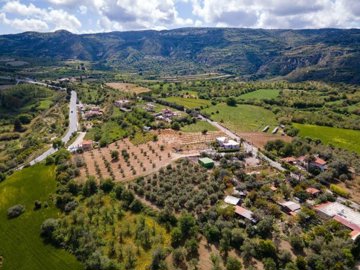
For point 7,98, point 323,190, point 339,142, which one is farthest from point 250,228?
point 7,98

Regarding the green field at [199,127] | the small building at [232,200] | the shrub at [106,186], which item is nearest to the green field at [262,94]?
the green field at [199,127]

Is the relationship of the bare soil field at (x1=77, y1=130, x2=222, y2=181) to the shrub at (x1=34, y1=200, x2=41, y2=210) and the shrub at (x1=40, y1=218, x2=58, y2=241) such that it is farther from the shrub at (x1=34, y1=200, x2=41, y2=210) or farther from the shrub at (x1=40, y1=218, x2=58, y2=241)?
the shrub at (x1=40, y1=218, x2=58, y2=241)

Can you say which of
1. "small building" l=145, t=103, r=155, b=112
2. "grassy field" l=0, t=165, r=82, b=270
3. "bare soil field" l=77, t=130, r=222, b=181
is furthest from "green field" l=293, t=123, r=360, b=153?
"grassy field" l=0, t=165, r=82, b=270

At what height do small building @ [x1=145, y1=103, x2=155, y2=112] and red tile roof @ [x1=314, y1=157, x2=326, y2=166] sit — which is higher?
red tile roof @ [x1=314, y1=157, x2=326, y2=166]

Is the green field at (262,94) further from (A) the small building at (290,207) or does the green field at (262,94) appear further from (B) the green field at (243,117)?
(A) the small building at (290,207)

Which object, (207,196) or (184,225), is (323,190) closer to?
(207,196)

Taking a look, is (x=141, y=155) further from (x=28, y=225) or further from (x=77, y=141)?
(x=28, y=225)
